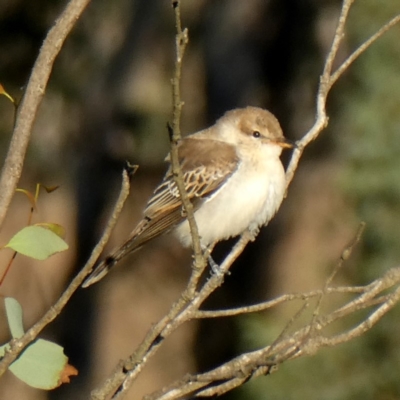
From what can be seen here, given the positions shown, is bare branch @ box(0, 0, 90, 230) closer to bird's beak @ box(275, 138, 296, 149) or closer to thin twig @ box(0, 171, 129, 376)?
thin twig @ box(0, 171, 129, 376)

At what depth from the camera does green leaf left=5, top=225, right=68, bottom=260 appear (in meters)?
2.45

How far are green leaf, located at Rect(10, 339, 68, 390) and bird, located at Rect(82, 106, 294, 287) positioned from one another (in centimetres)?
259

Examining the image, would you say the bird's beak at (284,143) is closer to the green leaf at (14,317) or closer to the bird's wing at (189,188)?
the bird's wing at (189,188)

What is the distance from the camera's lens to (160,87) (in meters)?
11.3

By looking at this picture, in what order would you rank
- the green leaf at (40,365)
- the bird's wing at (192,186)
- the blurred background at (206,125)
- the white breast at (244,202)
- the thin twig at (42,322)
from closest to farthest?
the thin twig at (42,322) → the green leaf at (40,365) → the white breast at (244,202) → the bird's wing at (192,186) → the blurred background at (206,125)

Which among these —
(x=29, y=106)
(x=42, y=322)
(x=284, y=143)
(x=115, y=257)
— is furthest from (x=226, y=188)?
(x=42, y=322)

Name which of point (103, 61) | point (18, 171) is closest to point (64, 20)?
point (18, 171)

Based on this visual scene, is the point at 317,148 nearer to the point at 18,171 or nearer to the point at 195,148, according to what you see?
the point at 195,148

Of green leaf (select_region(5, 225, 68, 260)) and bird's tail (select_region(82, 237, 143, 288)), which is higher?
green leaf (select_region(5, 225, 68, 260))

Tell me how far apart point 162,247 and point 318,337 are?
324 inches

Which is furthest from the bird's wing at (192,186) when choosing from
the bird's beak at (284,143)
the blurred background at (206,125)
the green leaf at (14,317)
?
the green leaf at (14,317)

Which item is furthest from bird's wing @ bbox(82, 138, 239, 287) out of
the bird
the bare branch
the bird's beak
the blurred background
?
the bare branch

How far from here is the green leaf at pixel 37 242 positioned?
96.6 inches

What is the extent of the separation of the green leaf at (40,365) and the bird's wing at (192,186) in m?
2.91
